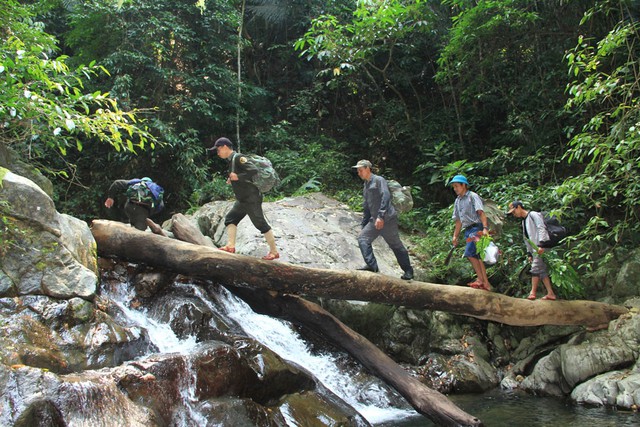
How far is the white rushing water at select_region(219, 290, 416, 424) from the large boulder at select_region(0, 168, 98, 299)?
2465 mm

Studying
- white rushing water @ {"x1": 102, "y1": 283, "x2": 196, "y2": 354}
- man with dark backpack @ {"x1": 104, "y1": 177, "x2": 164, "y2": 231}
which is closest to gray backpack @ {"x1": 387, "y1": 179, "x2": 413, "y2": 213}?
white rushing water @ {"x1": 102, "y1": 283, "x2": 196, "y2": 354}

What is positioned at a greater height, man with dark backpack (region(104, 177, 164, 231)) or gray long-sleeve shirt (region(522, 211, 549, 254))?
gray long-sleeve shirt (region(522, 211, 549, 254))

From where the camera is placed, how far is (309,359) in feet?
27.3

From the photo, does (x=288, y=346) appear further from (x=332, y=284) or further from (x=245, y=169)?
(x=245, y=169)

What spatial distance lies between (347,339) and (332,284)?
87 cm

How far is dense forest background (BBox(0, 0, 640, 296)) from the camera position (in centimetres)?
1104

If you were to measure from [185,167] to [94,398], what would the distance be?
388 inches

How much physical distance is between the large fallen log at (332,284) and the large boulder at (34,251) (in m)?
1.21

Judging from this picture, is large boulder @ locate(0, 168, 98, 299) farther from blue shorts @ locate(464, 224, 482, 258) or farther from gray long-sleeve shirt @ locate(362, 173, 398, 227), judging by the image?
blue shorts @ locate(464, 224, 482, 258)

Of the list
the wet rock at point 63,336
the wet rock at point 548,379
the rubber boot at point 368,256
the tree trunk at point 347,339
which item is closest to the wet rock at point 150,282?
the tree trunk at point 347,339

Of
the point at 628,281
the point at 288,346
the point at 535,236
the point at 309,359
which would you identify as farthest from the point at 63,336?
the point at 628,281

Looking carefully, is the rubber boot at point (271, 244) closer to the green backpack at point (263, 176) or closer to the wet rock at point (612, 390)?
the green backpack at point (263, 176)

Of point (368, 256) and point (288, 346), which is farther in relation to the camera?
point (288, 346)

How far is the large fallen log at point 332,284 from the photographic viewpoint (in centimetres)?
703
